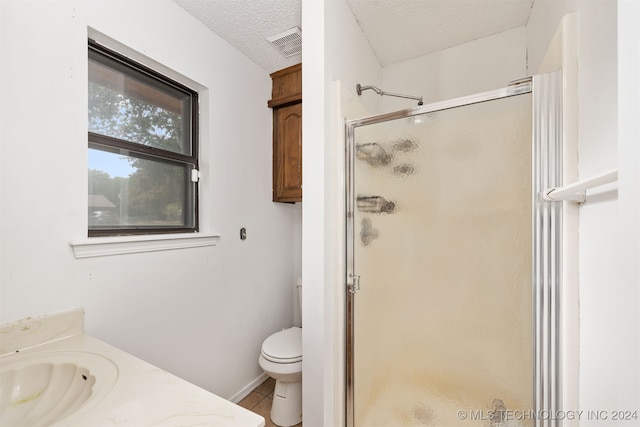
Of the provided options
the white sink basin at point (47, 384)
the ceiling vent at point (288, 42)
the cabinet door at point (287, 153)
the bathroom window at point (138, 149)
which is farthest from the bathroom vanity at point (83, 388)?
the ceiling vent at point (288, 42)

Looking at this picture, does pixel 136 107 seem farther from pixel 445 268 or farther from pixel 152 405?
pixel 445 268

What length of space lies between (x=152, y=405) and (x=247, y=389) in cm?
150

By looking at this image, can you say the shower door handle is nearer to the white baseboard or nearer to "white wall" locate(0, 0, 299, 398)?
"white wall" locate(0, 0, 299, 398)

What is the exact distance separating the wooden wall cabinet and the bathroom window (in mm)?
630

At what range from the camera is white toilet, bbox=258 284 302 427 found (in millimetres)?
1597

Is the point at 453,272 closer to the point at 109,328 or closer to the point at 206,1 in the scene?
the point at 109,328

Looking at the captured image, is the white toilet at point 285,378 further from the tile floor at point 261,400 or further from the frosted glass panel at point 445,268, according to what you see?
the frosted glass panel at point 445,268

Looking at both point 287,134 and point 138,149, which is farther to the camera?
point 287,134

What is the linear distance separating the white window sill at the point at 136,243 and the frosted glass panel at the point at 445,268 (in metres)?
0.92

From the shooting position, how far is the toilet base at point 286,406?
5.35ft

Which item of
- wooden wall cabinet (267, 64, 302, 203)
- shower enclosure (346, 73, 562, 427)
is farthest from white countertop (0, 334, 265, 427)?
wooden wall cabinet (267, 64, 302, 203)

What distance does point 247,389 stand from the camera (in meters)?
1.89

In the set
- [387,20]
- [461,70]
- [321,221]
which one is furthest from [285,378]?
[461,70]

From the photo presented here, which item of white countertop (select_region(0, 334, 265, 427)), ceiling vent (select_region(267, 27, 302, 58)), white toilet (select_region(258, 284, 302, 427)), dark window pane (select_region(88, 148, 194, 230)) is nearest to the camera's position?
white countertop (select_region(0, 334, 265, 427))
